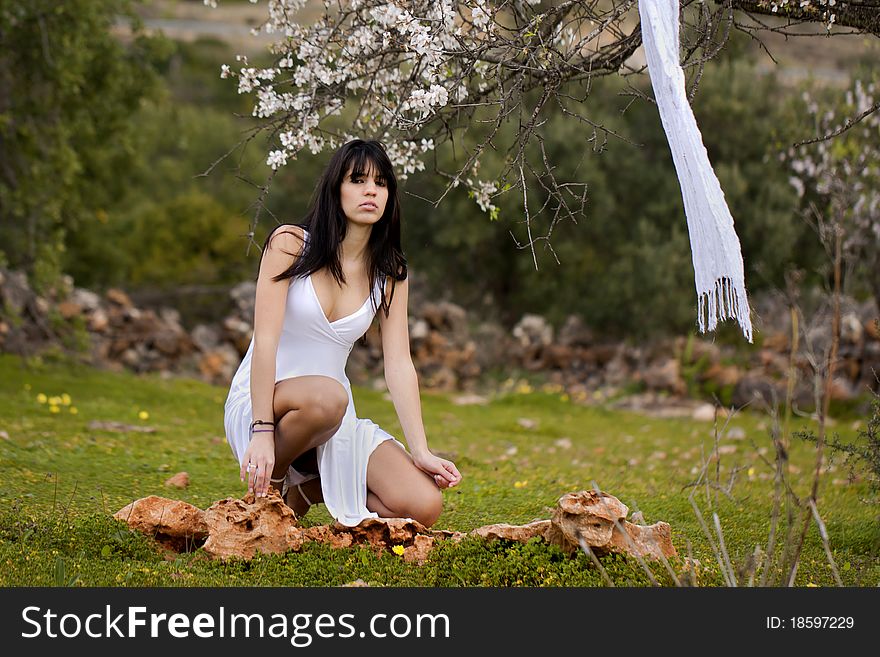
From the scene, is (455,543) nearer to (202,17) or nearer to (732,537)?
(732,537)

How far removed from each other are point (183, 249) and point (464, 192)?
501 centimetres

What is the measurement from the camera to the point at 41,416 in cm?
776

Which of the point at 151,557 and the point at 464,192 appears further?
the point at 464,192

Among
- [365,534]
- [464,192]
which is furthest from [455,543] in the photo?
[464,192]

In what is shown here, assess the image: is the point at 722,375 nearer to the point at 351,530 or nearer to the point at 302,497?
the point at 302,497

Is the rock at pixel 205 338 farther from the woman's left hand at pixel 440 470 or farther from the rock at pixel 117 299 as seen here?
the woman's left hand at pixel 440 470

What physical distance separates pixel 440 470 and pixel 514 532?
1.45ft

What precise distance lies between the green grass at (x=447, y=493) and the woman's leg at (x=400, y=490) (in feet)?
1.13

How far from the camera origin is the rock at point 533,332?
1354cm

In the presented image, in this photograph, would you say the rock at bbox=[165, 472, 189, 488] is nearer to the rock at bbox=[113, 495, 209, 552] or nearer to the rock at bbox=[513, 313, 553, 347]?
the rock at bbox=[113, 495, 209, 552]

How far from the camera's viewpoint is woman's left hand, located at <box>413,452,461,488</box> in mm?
4082

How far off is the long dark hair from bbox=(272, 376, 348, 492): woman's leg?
0.44 meters

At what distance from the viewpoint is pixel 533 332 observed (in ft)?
44.8

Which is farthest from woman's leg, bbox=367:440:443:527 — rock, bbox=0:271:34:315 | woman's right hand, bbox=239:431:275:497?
rock, bbox=0:271:34:315
